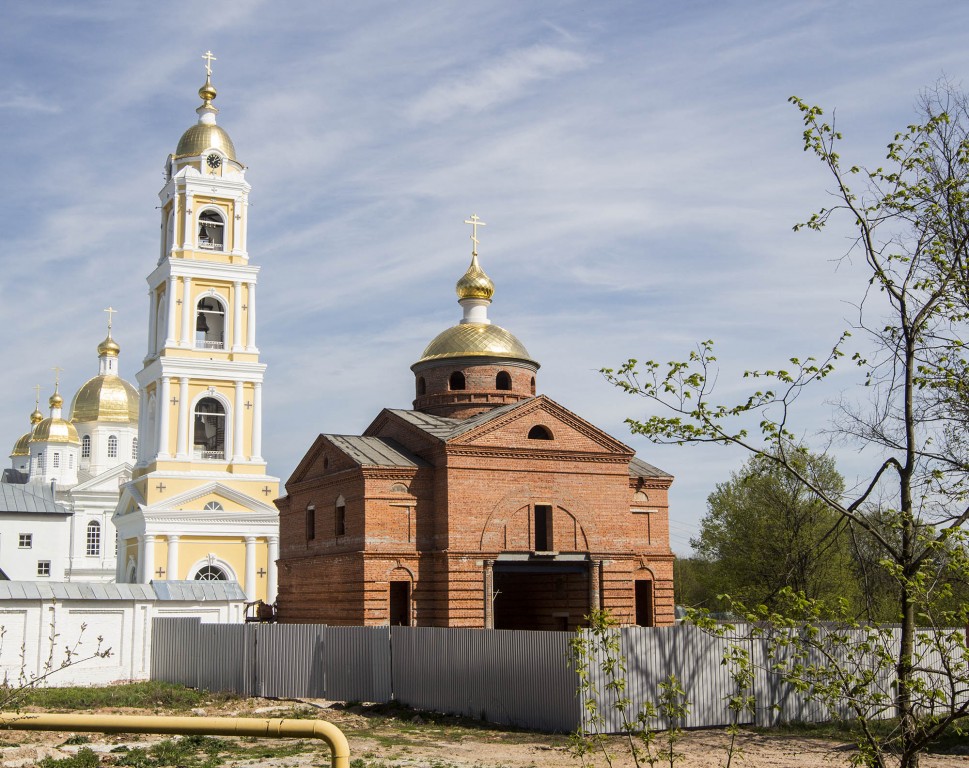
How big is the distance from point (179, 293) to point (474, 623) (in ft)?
73.2

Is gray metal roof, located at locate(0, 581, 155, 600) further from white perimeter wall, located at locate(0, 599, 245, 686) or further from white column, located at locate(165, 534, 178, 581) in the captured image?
white column, located at locate(165, 534, 178, 581)

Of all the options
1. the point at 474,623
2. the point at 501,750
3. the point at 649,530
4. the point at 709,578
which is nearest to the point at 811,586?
the point at 709,578

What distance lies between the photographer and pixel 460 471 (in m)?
26.1

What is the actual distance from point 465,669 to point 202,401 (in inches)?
1007

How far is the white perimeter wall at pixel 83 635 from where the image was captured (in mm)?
22312

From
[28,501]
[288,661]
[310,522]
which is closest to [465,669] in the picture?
[288,661]

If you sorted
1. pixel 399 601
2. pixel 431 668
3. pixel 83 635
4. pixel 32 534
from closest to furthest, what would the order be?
pixel 431 668 < pixel 83 635 < pixel 399 601 < pixel 32 534

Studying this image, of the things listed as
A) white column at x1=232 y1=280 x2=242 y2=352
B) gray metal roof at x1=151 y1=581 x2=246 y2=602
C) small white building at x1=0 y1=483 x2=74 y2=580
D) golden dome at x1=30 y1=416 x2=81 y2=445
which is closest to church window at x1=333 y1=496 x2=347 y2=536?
gray metal roof at x1=151 y1=581 x2=246 y2=602

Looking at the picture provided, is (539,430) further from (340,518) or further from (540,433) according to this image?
(340,518)

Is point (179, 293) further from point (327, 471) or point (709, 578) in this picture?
point (709, 578)

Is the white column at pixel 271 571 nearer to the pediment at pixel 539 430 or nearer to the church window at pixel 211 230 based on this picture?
the church window at pixel 211 230

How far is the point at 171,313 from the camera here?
137 feet

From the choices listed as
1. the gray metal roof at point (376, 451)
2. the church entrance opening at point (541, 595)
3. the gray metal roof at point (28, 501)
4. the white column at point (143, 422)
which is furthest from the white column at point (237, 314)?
the gray metal roof at point (28, 501)

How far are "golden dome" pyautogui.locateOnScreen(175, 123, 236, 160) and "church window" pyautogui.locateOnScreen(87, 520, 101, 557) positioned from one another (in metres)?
25.2
